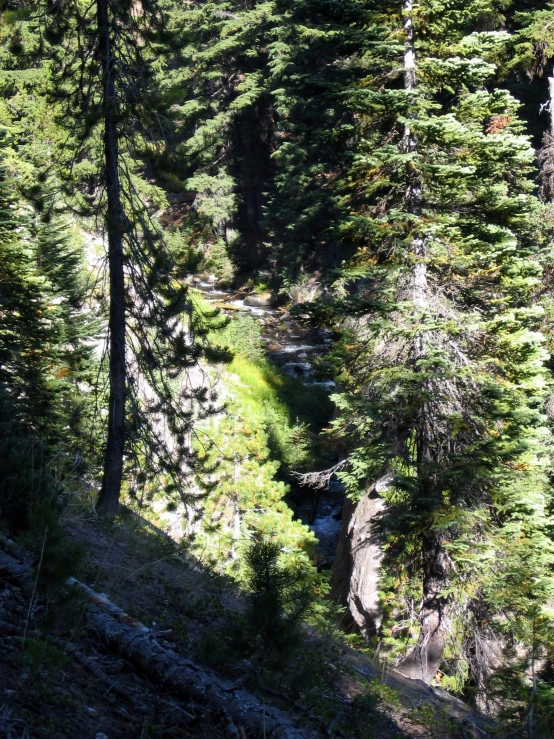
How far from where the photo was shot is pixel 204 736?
3.03 m

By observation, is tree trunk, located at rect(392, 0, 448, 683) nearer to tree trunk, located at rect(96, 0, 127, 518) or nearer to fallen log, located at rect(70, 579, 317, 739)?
tree trunk, located at rect(96, 0, 127, 518)

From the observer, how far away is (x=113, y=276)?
24.3 ft

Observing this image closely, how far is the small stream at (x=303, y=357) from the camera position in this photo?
17.7m

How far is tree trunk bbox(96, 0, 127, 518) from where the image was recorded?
22.9 feet

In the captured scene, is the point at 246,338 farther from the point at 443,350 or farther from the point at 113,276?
the point at 113,276

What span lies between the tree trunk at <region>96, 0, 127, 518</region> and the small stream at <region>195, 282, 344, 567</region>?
7.07 m

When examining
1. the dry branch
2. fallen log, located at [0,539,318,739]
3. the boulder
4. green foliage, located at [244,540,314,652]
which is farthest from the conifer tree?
the boulder

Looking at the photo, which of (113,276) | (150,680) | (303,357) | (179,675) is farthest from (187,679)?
(303,357)

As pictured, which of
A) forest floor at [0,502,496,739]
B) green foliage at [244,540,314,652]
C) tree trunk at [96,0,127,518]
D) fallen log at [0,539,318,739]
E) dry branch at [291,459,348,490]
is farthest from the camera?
dry branch at [291,459,348,490]

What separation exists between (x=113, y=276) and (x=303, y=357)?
17.6m

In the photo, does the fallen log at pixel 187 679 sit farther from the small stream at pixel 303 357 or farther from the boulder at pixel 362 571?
the small stream at pixel 303 357

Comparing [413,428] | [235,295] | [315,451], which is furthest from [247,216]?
[413,428]

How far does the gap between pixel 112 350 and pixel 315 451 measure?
35.7 feet

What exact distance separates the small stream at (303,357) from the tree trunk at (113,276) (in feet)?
23.2
